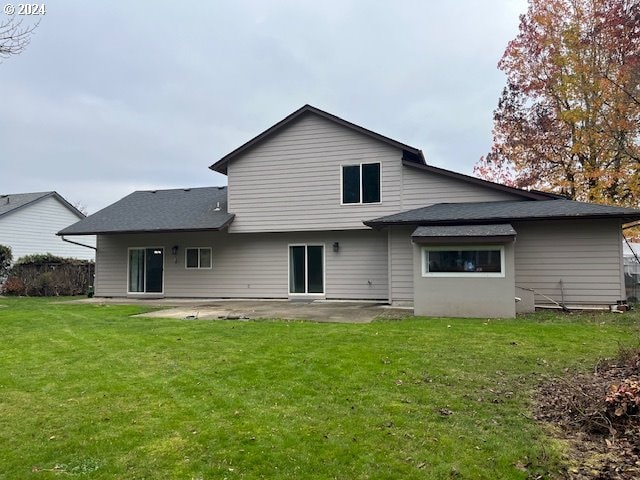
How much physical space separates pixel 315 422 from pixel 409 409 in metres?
0.95

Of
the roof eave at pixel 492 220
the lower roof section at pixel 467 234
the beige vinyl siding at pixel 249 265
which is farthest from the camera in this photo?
the beige vinyl siding at pixel 249 265

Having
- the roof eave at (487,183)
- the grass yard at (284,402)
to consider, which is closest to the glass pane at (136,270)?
the grass yard at (284,402)

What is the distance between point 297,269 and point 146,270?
6.35 meters

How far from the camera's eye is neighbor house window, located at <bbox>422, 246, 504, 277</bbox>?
10945 millimetres

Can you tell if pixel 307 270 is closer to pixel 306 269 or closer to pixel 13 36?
pixel 306 269

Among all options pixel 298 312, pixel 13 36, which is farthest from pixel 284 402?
pixel 298 312

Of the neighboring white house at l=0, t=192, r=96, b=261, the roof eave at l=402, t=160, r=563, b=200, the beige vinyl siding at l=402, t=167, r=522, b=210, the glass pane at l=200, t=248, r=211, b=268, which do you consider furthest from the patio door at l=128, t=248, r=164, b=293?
the roof eave at l=402, t=160, r=563, b=200

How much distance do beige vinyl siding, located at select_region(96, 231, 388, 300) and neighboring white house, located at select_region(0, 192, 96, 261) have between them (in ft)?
27.1

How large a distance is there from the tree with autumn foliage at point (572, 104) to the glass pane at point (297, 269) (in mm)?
10946

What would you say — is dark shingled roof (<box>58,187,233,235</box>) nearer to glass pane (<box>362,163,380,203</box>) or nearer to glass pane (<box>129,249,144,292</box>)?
glass pane (<box>129,249,144,292</box>)

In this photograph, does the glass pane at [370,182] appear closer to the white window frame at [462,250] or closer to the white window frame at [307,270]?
the white window frame at [307,270]

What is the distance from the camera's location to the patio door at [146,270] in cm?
1773

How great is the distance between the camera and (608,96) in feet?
55.5

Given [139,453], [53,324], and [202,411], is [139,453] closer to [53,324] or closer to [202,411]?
[202,411]
